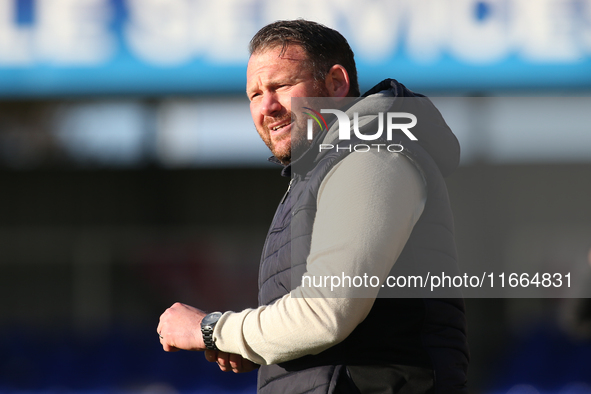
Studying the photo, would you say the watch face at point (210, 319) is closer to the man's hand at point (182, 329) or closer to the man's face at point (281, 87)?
the man's hand at point (182, 329)

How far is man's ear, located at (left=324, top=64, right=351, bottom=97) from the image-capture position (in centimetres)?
134

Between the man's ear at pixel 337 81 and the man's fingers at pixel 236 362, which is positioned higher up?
the man's ear at pixel 337 81

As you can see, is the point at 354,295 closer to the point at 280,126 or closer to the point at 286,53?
the point at 280,126

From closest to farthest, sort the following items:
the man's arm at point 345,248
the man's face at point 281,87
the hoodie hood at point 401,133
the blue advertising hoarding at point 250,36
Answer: the man's arm at point 345,248, the hoodie hood at point 401,133, the man's face at point 281,87, the blue advertising hoarding at point 250,36

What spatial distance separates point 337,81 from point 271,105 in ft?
0.52

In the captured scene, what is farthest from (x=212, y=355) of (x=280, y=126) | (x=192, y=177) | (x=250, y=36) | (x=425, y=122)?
(x=192, y=177)

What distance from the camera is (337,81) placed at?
1.36m

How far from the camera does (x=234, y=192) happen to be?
743 centimetres

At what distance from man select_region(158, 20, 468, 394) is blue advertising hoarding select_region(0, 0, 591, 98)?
2928mm

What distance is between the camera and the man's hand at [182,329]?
1.16 metres

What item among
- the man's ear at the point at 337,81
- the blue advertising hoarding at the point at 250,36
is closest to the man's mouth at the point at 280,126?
the man's ear at the point at 337,81

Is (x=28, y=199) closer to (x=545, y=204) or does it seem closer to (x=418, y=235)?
(x=545, y=204)

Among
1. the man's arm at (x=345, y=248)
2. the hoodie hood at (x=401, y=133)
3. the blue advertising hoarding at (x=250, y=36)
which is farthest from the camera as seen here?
the blue advertising hoarding at (x=250, y=36)

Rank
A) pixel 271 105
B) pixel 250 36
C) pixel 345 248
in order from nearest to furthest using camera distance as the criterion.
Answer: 1. pixel 345 248
2. pixel 271 105
3. pixel 250 36
